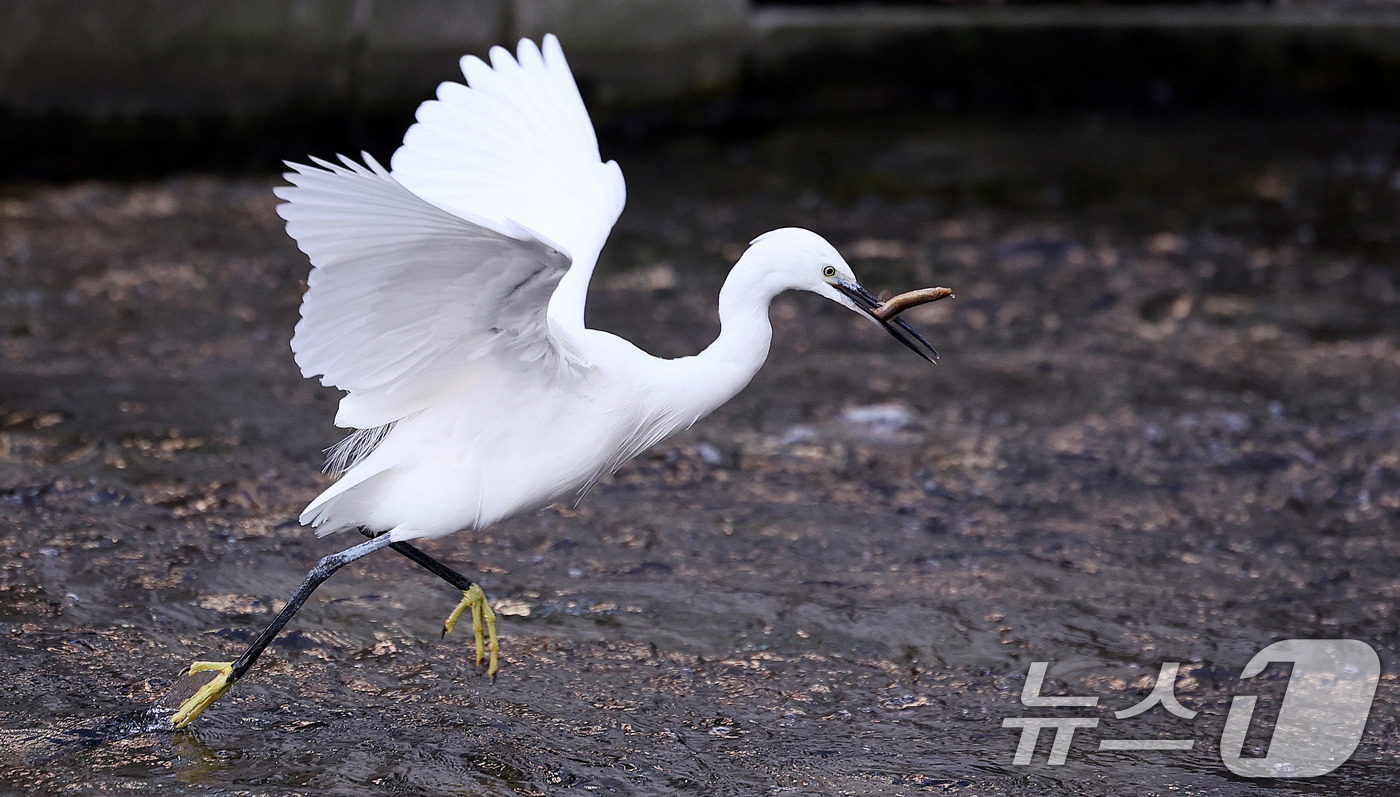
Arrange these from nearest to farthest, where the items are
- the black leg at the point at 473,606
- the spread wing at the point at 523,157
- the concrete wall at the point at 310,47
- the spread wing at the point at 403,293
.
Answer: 1. the spread wing at the point at 403,293
2. the black leg at the point at 473,606
3. the spread wing at the point at 523,157
4. the concrete wall at the point at 310,47

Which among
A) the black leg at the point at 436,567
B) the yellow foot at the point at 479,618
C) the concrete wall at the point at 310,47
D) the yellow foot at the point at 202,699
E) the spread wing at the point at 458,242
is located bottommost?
the yellow foot at the point at 202,699

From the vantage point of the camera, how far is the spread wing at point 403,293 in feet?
10.2

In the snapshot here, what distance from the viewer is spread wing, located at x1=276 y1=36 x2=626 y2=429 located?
313 centimetres

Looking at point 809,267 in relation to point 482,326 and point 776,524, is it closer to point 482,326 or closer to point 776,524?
point 482,326

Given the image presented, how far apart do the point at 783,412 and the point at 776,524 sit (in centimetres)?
109

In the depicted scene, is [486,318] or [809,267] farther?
[809,267]

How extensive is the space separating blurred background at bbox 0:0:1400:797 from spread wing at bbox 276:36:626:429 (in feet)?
3.09

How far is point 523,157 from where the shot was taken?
427 cm

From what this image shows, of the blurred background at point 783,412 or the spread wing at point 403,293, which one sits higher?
the spread wing at point 403,293

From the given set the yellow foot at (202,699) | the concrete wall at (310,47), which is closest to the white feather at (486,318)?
the yellow foot at (202,699)

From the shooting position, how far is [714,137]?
9.95 metres

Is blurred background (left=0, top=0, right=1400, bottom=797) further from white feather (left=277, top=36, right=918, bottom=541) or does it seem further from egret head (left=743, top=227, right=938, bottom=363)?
egret head (left=743, top=227, right=938, bottom=363)

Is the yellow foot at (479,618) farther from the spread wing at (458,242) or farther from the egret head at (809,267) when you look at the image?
the egret head at (809,267)

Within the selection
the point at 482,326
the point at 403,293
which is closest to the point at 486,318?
the point at 482,326
